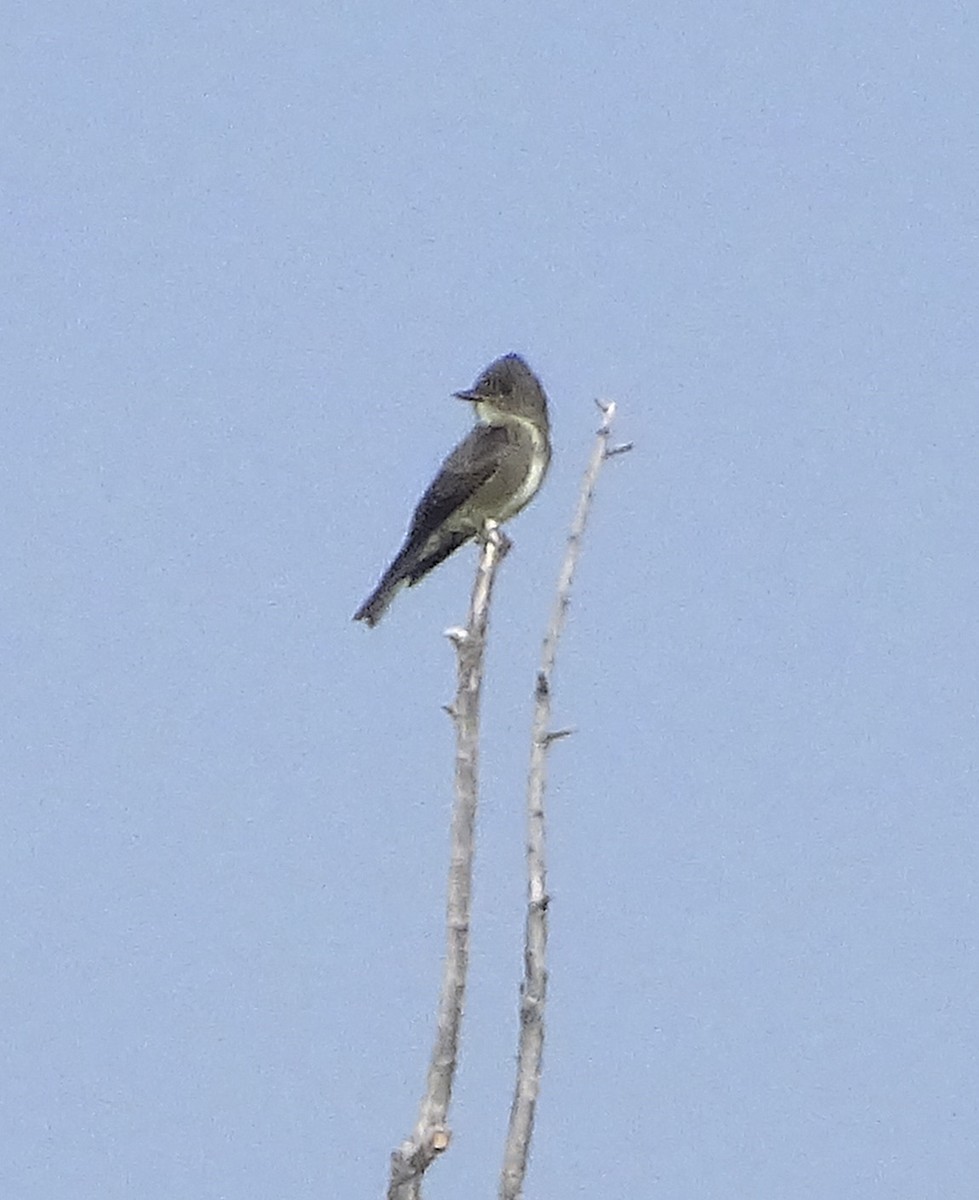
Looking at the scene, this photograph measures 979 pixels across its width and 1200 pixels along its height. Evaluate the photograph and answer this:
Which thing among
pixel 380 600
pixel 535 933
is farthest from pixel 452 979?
pixel 380 600

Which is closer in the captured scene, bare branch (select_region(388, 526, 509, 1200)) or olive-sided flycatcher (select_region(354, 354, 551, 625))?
bare branch (select_region(388, 526, 509, 1200))

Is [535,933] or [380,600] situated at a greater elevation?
[380,600]

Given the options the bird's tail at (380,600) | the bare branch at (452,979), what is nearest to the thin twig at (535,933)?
the bare branch at (452,979)

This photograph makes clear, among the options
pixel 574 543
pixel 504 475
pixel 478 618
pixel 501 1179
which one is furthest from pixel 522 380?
pixel 501 1179

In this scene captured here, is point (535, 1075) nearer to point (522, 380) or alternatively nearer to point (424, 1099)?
point (424, 1099)

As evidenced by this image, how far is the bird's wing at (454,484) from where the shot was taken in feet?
42.7

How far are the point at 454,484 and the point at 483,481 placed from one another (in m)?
0.14

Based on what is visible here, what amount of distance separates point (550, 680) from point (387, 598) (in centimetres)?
556

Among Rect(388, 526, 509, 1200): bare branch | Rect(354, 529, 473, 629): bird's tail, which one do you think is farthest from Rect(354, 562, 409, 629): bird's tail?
Rect(388, 526, 509, 1200): bare branch

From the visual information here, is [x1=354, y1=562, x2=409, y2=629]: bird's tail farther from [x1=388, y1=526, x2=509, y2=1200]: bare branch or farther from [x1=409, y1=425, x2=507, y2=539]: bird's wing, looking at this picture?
[x1=388, y1=526, x2=509, y2=1200]: bare branch

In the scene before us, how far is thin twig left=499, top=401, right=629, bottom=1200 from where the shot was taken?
665 centimetres

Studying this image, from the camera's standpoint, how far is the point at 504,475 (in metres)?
13.1

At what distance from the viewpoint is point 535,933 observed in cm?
690

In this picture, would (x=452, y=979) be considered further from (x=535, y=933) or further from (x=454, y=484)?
(x=454, y=484)
